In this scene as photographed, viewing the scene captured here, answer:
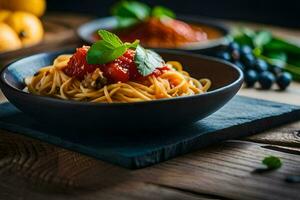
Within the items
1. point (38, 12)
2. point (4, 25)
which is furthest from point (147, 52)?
point (38, 12)

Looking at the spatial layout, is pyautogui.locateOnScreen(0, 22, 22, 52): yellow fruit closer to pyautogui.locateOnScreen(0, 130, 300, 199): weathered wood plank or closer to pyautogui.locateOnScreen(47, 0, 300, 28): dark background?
pyautogui.locateOnScreen(0, 130, 300, 199): weathered wood plank

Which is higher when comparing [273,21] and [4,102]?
[273,21]

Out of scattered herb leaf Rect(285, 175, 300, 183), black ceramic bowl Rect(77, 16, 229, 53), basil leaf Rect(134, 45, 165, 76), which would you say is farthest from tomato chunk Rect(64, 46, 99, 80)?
black ceramic bowl Rect(77, 16, 229, 53)

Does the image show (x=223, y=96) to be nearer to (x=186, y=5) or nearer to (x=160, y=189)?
(x=160, y=189)

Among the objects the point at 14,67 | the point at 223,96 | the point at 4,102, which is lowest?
the point at 4,102

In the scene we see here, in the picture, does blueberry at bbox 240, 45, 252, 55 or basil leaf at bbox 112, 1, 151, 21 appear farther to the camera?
basil leaf at bbox 112, 1, 151, 21

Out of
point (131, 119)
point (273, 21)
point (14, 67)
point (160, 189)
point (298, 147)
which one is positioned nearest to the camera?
point (160, 189)

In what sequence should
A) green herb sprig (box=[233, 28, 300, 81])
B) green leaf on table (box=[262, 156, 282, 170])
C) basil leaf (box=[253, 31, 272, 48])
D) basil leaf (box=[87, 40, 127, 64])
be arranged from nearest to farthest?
green leaf on table (box=[262, 156, 282, 170]) < basil leaf (box=[87, 40, 127, 64]) < green herb sprig (box=[233, 28, 300, 81]) < basil leaf (box=[253, 31, 272, 48])

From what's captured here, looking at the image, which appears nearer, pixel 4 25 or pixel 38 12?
pixel 4 25
